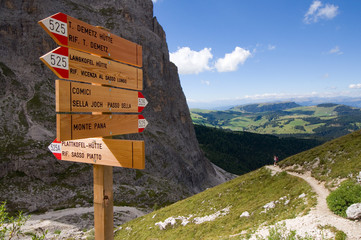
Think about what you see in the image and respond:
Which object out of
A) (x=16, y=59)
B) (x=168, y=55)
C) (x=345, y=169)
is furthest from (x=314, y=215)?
(x=168, y=55)

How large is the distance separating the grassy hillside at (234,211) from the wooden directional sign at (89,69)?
14340mm

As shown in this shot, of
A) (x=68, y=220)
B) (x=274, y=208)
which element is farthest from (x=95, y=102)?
(x=68, y=220)

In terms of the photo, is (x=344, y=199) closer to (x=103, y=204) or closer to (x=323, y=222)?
(x=323, y=222)

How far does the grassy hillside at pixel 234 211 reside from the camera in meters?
18.4

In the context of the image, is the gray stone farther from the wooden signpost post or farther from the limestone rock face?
the limestone rock face

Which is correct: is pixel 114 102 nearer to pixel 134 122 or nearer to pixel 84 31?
pixel 134 122

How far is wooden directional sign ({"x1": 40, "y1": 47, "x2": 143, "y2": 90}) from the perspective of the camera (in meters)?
5.32

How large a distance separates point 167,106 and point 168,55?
34.4 metres

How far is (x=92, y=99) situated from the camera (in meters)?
6.16

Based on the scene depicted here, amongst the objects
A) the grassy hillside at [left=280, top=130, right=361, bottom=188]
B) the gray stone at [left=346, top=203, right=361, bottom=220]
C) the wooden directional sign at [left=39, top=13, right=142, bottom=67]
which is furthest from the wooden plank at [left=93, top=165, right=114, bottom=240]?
the grassy hillside at [left=280, top=130, right=361, bottom=188]

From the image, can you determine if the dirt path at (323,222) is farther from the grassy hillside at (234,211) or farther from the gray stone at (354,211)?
the grassy hillside at (234,211)

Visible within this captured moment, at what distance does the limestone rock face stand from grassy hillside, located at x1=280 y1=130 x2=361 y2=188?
1978 inches

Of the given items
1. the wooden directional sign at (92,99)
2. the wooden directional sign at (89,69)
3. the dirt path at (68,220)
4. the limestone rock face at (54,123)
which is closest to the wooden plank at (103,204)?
the wooden directional sign at (92,99)

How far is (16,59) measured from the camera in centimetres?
7969
